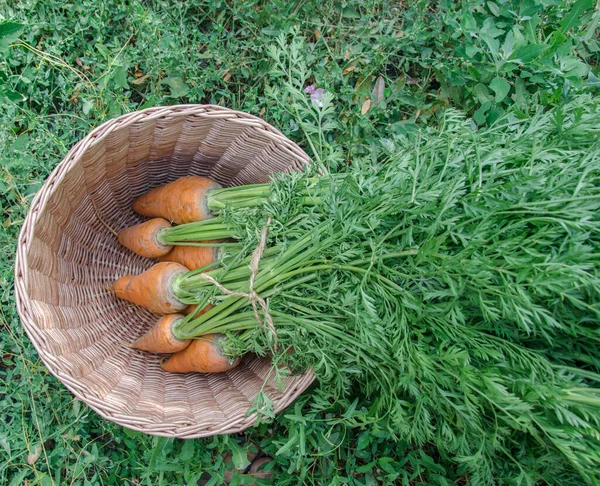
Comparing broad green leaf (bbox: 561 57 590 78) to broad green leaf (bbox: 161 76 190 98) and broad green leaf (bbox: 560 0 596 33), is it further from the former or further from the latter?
broad green leaf (bbox: 161 76 190 98)

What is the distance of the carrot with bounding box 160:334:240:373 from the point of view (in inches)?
72.5

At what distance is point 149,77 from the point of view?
2221mm

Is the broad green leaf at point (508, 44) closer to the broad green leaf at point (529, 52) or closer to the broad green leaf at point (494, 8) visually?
the broad green leaf at point (529, 52)

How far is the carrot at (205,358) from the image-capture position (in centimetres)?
184

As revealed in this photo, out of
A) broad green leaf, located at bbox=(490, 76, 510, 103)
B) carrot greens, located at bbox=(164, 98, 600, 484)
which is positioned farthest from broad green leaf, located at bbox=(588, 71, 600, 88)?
carrot greens, located at bbox=(164, 98, 600, 484)

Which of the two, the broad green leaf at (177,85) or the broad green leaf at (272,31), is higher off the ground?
the broad green leaf at (272,31)

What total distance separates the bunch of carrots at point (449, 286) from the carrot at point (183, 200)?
126 mm

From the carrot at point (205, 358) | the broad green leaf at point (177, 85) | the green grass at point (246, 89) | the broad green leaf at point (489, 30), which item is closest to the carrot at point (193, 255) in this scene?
the carrot at point (205, 358)

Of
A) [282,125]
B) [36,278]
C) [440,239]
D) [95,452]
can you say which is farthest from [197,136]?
[95,452]

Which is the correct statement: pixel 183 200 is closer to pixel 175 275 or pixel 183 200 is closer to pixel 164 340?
pixel 175 275

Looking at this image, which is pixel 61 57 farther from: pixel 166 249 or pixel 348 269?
pixel 348 269

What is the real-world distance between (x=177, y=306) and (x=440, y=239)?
1071 millimetres

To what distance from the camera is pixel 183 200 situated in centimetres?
195

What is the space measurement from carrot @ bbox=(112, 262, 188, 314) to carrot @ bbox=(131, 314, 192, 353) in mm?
43
